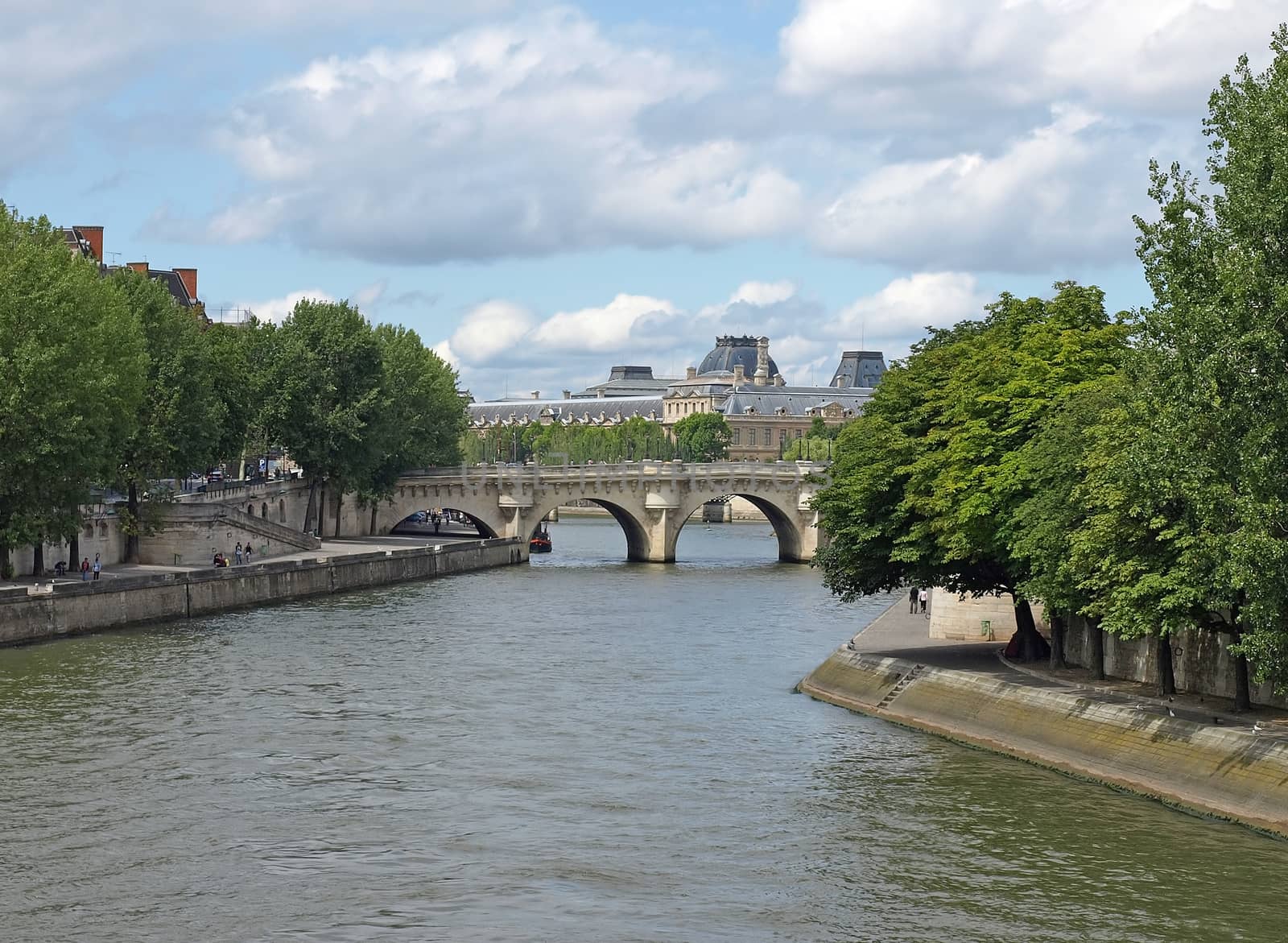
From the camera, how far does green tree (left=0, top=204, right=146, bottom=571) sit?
6575 cm

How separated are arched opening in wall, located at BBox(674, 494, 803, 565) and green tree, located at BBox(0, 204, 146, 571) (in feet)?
165

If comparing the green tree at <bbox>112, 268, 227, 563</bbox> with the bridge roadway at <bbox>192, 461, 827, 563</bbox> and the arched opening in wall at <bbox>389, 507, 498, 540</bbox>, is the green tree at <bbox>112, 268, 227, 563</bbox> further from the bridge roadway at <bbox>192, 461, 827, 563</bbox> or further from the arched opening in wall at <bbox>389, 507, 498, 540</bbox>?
the arched opening in wall at <bbox>389, 507, 498, 540</bbox>

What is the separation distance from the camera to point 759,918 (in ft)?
99.1

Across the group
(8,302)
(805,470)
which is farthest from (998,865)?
(805,470)

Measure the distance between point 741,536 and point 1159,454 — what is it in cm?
12505

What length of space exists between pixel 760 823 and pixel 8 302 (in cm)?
4042

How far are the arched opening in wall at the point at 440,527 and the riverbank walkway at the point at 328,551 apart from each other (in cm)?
5

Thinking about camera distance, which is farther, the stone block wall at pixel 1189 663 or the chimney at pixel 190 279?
the chimney at pixel 190 279

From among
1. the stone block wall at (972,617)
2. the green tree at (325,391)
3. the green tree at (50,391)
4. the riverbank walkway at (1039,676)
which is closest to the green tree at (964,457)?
the riverbank walkway at (1039,676)

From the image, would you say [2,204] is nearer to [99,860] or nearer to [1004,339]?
[1004,339]

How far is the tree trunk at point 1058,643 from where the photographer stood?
159 feet

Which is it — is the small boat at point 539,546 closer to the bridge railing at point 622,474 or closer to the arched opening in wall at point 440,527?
the arched opening in wall at point 440,527

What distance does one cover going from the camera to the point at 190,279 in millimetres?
134500

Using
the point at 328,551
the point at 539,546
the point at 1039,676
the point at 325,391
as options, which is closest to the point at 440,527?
the point at 539,546
